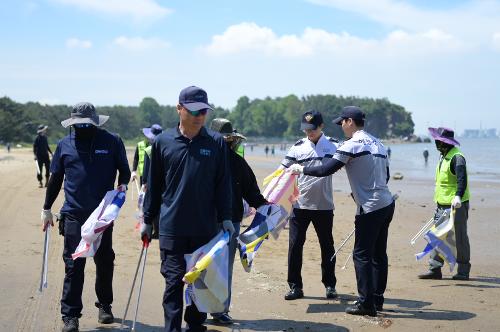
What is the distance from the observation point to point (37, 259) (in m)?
9.06

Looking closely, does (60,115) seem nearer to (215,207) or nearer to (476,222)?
(476,222)

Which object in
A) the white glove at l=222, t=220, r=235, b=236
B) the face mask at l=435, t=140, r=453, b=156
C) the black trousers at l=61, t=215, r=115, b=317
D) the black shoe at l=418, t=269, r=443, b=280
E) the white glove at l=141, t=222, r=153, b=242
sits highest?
the face mask at l=435, t=140, r=453, b=156

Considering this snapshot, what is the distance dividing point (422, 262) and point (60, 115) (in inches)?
4414

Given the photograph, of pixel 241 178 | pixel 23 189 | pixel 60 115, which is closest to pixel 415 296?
pixel 241 178

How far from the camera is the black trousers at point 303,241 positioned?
7.17 metres

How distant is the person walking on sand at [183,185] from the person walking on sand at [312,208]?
7.09 ft

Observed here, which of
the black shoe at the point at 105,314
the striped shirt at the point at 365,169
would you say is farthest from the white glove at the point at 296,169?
the black shoe at the point at 105,314

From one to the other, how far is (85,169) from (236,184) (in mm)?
1448

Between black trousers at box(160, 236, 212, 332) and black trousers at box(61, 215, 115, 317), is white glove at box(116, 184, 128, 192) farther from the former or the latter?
black trousers at box(160, 236, 212, 332)

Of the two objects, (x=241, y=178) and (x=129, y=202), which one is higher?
(x=241, y=178)

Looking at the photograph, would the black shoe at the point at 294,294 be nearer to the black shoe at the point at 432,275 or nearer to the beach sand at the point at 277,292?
the beach sand at the point at 277,292

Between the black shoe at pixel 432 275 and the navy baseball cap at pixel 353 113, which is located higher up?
the navy baseball cap at pixel 353 113

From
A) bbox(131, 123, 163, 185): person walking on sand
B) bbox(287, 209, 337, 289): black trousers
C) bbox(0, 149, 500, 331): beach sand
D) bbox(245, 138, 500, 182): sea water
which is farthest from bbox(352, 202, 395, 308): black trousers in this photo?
bbox(245, 138, 500, 182): sea water

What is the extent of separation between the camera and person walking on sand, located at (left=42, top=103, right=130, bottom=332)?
5.80m
